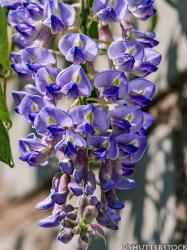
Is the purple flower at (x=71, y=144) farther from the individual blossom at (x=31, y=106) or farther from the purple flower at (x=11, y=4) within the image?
the purple flower at (x=11, y=4)

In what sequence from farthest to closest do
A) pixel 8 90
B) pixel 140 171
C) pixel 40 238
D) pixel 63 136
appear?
1. pixel 8 90
2. pixel 40 238
3. pixel 140 171
4. pixel 63 136

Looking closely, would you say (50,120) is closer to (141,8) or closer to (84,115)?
(84,115)

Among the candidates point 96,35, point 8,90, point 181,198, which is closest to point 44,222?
point 96,35

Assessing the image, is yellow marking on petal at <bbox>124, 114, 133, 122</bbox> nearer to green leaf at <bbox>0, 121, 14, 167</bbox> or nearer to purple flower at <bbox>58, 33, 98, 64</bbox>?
purple flower at <bbox>58, 33, 98, 64</bbox>

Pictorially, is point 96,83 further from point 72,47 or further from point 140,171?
point 140,171

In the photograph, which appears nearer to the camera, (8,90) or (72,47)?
(72,47)

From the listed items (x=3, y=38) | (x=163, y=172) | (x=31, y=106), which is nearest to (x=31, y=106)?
(x=31, y=106)
